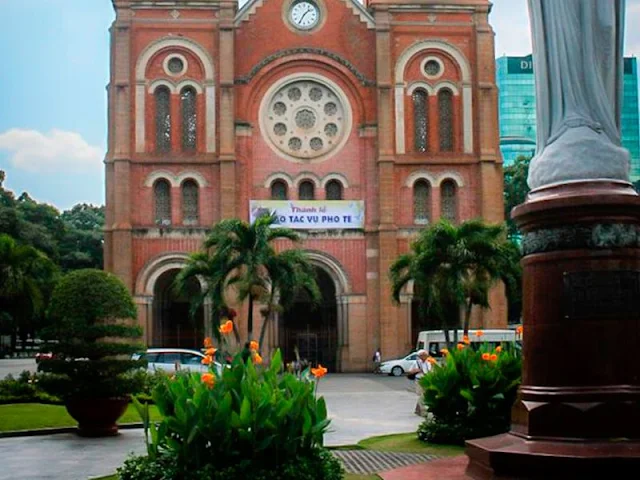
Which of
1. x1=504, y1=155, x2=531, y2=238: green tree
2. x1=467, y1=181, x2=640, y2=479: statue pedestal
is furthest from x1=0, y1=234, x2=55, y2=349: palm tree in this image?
x1=467, y1=181, x2=640, y2=479: statue pedestal

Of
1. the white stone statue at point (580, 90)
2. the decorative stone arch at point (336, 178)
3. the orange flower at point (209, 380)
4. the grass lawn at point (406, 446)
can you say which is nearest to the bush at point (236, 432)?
the orange flower at point (209, 380)

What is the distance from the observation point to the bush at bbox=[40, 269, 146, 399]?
663 inches

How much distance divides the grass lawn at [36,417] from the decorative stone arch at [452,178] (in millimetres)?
23954

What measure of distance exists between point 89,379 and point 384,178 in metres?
26.5

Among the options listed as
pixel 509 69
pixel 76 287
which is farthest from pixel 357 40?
pixel 509 69

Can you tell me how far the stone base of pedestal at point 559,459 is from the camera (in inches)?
298

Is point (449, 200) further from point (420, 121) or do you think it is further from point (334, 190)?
point (334, 190)

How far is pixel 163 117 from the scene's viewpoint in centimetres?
4250

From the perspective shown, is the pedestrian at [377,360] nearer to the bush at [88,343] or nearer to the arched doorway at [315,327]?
the arched doorway at [315,327]

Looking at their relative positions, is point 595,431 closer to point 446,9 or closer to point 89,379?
point 89,379

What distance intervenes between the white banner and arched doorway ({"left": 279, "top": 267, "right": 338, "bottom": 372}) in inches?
83.2

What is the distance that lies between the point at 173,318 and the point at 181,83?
9.87m

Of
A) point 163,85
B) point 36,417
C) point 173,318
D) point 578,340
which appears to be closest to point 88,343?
point 36,417

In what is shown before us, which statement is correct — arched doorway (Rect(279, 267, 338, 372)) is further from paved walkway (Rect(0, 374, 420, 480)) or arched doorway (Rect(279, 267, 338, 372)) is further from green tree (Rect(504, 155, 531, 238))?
green tree (Rect(504, 155, 531, 238))
